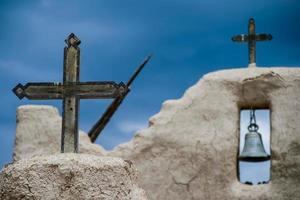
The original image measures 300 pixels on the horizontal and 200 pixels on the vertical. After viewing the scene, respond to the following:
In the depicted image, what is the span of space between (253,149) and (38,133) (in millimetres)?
3038

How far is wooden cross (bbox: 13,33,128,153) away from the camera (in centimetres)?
525

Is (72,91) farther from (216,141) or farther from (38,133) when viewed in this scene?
(38,133)

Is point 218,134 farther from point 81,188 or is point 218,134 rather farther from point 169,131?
point 81,188

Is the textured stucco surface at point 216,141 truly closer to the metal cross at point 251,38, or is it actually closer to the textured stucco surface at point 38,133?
the metal cross at point 251,38

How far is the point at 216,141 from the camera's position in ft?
32.0

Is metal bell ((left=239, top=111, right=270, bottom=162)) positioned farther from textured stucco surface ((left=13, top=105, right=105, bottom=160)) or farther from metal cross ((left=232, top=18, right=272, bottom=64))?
textured stucco surface ((left=13, top=105, right=105, bottom=160))

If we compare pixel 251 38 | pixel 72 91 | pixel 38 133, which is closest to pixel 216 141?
pixel 251 38

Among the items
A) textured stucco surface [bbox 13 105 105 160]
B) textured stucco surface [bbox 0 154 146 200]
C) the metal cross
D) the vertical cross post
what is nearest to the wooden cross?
the vertical cross post

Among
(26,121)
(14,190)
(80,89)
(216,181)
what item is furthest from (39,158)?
(26,121)

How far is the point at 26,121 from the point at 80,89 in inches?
212

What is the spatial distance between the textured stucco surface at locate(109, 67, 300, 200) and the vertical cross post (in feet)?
14.8

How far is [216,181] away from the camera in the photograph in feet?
31.5

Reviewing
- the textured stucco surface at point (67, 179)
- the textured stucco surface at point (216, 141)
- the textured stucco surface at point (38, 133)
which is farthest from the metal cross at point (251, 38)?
the textured stucco surface at point (67, 179)

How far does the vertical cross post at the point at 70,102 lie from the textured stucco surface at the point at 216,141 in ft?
14.8
